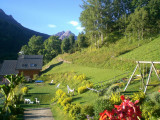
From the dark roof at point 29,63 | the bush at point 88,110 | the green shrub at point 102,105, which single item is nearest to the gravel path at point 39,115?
the bush at point 88,110

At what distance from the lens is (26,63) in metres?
36.7

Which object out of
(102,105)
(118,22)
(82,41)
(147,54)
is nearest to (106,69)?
(147,54)

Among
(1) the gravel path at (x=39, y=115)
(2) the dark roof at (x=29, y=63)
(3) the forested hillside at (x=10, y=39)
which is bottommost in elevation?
(1) the gravel path at (x=39, y=115)

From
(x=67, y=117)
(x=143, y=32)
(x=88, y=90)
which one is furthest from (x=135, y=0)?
(x=67, y=117)

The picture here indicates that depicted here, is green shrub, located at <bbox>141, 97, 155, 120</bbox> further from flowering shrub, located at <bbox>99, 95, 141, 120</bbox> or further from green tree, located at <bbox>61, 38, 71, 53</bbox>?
green tree, located at <bbox>61, 38, 71, 53</bbox>

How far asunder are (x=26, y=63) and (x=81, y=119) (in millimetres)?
30770

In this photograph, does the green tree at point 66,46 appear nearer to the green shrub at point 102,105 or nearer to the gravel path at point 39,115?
the gravel path at point 39,115

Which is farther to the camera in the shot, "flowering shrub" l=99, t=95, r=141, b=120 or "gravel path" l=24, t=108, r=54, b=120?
"gravel path" l=24, t=108, r=54, b=120

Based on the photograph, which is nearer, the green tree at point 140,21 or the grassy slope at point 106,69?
the grassy slope at point 106,69

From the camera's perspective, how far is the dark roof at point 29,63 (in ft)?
117

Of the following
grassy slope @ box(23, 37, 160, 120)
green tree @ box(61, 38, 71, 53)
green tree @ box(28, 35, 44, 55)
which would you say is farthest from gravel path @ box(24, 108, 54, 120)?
green tree @ box(28, 35, 44, 55)

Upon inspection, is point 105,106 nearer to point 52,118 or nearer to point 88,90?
Result: point 52,118

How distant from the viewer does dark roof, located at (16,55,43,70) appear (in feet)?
117

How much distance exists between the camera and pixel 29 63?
121 feet
